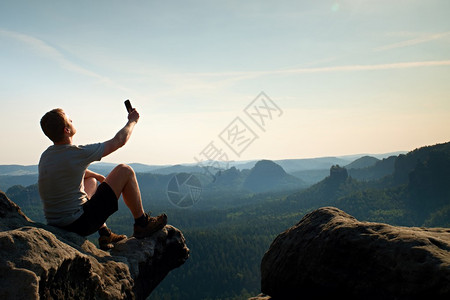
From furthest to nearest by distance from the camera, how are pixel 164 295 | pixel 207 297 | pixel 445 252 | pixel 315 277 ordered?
pixel 207 297 < pixel 164 295 < pixel 315 277 < pixel 445 252

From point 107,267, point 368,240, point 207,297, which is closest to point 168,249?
point 107,267

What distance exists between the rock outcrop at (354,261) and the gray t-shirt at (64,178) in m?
4.74

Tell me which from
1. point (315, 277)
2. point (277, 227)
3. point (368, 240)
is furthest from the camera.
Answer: point (277, 227)

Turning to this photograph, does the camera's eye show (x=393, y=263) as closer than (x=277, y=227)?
Yes

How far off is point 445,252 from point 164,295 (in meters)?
105

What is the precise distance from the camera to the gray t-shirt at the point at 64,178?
642 centimetres

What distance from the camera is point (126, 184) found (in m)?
7.53

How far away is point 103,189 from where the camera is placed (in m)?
7.13

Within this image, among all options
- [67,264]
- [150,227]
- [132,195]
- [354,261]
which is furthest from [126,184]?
[354,261]

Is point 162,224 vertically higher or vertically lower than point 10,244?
lower

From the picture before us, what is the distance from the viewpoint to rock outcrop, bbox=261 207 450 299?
512 cm

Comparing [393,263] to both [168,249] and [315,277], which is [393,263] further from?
[168,249]

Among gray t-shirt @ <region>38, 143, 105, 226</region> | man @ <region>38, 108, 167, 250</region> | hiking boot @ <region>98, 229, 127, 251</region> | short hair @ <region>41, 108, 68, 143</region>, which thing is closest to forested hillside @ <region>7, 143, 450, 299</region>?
hiking boot @ <region>98, 229, 127, 251</region>

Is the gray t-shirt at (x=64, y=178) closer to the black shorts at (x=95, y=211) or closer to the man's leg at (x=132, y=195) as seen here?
the black shorts at (x=95, y=211)
